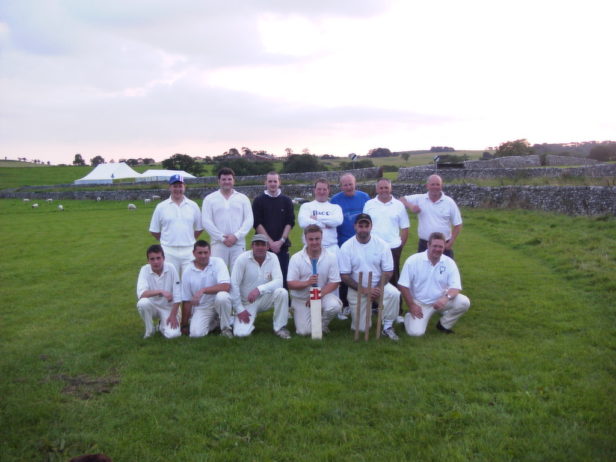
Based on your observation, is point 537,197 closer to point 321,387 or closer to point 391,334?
point 391,334

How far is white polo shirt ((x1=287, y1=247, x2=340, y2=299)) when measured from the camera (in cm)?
646

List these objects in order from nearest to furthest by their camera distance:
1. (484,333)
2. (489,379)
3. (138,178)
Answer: (489,379)
(484,333)
(138,178)

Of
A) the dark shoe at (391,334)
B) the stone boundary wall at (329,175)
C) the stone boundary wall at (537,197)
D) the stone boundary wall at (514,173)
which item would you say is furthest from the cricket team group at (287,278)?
the stone boundary wall at (329,175)

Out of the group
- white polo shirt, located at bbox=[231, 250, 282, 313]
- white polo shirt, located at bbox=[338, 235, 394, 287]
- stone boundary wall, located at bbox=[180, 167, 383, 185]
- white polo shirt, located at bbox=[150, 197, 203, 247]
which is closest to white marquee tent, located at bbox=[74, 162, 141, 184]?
stone boundary wall, located at bbox=[180, 167, 383, 185]

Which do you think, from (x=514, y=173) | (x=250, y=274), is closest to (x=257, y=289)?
(x=250, y=274)

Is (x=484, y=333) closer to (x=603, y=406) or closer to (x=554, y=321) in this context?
(x=554, y=321)

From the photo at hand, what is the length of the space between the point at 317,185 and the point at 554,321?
12.1 feet

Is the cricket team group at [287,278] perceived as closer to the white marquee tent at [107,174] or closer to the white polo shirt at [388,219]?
the white polo shirt at [388,219]

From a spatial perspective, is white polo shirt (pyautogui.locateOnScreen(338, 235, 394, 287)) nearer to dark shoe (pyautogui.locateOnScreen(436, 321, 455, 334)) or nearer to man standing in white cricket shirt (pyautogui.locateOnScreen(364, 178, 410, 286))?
man standing in white cricket shirt (pyautogui.locateOnScreen(364, 178, 410, 286))

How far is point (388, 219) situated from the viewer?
7148 mm

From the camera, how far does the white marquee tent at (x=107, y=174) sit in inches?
2120

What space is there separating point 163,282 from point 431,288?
3521 millimetres

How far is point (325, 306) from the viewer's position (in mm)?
6395

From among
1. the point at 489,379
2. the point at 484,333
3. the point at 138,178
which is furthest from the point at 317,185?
the point at 138,178
